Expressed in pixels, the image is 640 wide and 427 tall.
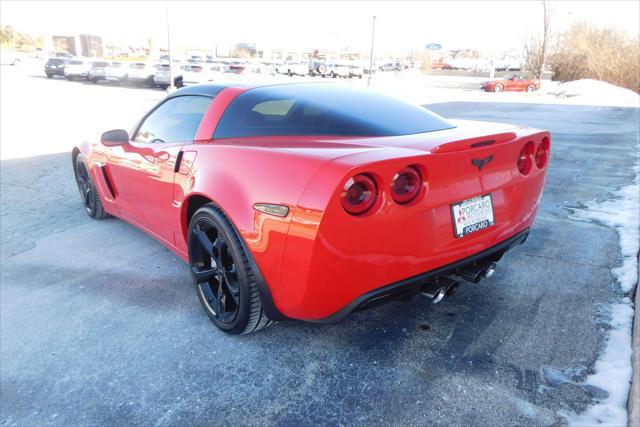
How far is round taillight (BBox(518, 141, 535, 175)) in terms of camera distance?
103 inches

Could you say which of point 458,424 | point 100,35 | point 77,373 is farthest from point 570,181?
point 100,35

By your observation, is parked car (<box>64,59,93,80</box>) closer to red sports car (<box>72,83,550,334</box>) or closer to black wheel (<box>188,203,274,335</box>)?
→ red sports car (<box>72,83,550,334</box>)

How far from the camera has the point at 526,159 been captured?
2648 mm

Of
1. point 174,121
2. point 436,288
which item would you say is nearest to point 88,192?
point 174,121

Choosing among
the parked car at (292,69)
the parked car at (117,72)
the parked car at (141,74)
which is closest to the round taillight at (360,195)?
the parked car at (141,74)

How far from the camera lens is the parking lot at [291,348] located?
6.74ft

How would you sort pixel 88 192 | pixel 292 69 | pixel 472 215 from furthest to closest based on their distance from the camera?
pixel 292 69, pixel 88 192, pixel 472 215

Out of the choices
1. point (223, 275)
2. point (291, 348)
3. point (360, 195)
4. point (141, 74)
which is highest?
point (141, 74)

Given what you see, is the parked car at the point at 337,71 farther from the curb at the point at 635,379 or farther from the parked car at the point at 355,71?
the curb at the point at 635,379

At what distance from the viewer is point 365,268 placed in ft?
6.54

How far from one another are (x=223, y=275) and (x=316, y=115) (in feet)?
3.47

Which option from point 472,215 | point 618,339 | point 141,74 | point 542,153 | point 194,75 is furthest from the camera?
point 141,74

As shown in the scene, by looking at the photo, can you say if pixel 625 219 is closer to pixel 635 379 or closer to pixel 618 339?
pixel 618 339

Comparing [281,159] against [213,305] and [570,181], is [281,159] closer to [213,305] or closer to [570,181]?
[213,305]
